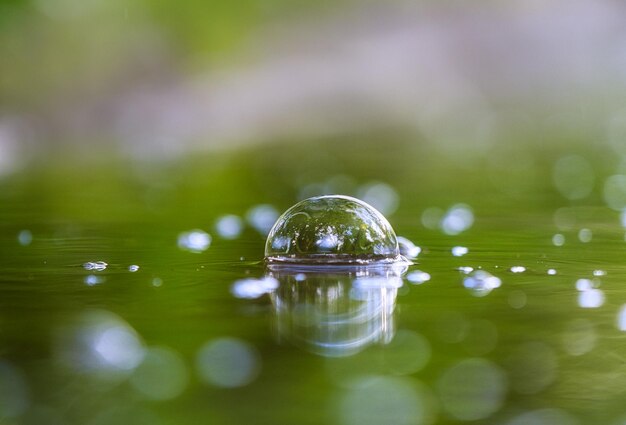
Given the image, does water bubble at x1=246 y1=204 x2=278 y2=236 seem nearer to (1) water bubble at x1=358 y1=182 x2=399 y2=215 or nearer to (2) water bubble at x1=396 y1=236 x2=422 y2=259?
(1) water bubble at x1=358 y1=182 x2=399 y2=215

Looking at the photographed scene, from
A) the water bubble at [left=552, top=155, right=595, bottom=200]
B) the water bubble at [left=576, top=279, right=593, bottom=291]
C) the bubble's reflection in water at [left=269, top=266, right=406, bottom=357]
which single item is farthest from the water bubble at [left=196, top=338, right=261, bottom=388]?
the water bubble at [left=552, top=155, right=595, bottom=200]

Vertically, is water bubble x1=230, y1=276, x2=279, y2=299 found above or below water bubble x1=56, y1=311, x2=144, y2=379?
above

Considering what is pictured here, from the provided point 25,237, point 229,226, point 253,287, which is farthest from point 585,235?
point 25,237

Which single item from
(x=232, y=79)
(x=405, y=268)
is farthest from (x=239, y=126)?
(x=405, y=268)

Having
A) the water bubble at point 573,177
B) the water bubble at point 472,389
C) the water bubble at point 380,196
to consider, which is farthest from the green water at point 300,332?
the water bubble at point 573,177

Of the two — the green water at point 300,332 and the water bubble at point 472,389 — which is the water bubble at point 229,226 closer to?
the green water at point 300,332

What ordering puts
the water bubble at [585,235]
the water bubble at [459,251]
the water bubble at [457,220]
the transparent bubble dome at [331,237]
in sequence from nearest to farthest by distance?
the transparent bubble dome at [331,237] < the water bubble at [459,251] < the water bubble at [585,235] < the water bubble at [457,220]
